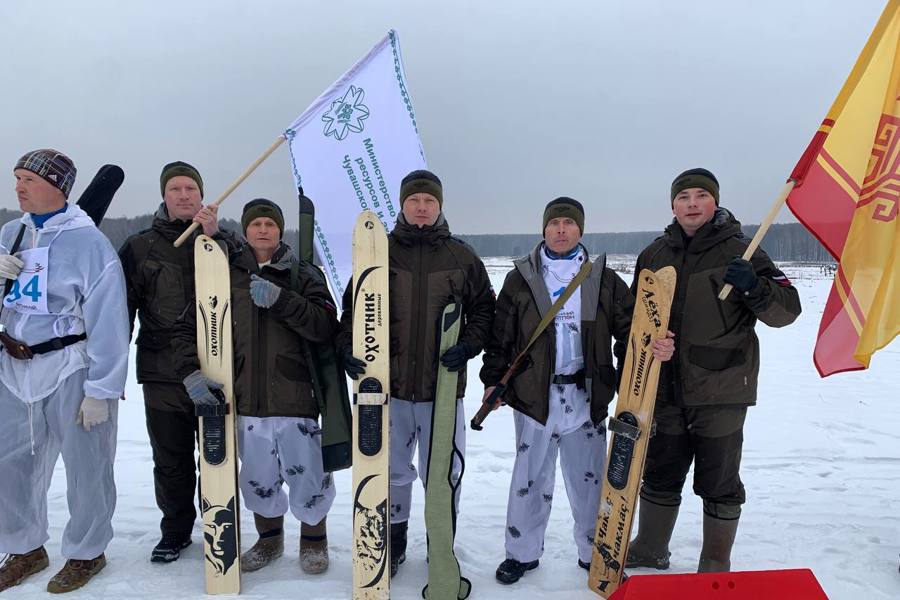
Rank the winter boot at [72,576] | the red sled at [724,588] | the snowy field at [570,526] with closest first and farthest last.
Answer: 1. the red sled at [724,588]
2. the winter boot at [72,576]
3. the snowy field at [570,526]

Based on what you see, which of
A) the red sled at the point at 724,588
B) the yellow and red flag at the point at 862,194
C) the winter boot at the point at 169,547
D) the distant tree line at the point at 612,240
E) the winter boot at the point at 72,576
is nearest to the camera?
the red sled at the point at 724,588

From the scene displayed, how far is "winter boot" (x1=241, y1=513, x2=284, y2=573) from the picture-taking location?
3.16m

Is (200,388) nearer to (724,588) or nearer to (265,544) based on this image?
(265,544)

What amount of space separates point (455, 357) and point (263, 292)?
104 cm

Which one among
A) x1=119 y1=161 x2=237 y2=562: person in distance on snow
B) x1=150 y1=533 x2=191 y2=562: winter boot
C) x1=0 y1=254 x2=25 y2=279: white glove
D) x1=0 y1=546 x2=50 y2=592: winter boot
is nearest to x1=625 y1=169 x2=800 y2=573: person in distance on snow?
x1=119 y1=161 x2=237 y2=562: person in distance on snow

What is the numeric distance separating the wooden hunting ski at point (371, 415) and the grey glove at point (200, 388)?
29.7 inches

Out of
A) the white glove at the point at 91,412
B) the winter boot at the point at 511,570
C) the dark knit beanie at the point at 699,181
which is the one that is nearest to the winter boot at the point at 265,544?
the white glove at the point at 91,412

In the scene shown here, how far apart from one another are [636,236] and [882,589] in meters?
117

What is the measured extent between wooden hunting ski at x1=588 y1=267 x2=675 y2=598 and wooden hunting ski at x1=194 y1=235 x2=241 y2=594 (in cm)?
198

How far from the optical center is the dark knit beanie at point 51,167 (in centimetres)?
286

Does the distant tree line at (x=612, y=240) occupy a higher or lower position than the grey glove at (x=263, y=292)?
Answer: higher

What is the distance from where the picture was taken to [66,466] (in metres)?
2.95

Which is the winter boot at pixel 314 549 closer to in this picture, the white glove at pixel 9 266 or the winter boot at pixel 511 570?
the winter boot at pixel 511 570

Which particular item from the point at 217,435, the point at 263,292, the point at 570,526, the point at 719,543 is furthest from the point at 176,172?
the point at 719,543
